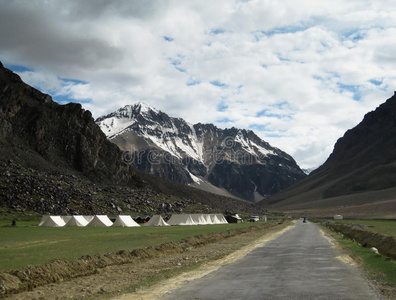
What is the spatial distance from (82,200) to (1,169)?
26046 mm

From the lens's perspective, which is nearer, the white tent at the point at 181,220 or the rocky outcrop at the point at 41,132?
the white tent at the point at 181,220

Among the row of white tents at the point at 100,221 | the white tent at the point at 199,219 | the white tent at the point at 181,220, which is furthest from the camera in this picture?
the white tent at the point at 199,219

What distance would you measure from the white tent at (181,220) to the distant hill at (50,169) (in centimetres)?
3387

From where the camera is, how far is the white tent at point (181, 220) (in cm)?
10046

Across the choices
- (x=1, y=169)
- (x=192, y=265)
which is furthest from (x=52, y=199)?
(x=192, y=265)

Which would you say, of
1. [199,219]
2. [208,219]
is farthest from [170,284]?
[208,219]

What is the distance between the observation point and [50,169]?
520 feet

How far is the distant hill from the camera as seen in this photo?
121 metres

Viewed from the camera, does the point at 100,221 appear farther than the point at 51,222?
Yes

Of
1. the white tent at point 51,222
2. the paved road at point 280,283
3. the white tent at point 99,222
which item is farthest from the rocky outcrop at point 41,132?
Result: the paved road at point 280,283

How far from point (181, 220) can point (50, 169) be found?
250 feet

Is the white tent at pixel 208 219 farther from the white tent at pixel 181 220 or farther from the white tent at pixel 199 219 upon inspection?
the white tent at pixel 181 220

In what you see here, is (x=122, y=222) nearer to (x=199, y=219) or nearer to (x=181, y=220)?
(x=181, y=220)

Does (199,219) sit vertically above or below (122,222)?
below
